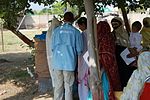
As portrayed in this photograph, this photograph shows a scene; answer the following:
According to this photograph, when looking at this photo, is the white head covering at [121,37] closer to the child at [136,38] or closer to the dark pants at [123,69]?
the child at [136,38]

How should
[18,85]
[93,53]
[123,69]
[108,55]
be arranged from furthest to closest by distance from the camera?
1. [18,85]
2. [123,69]
3. [108,55]
4. [93,53]

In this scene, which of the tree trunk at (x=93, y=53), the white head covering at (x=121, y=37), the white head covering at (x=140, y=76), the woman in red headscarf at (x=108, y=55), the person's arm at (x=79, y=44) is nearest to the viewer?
the white head covering at (x=140, y=76)

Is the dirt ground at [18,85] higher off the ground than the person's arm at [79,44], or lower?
lower

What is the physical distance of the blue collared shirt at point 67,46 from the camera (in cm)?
608

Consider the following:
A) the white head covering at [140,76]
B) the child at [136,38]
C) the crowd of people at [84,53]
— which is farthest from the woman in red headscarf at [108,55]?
the white head covering at [140,76]

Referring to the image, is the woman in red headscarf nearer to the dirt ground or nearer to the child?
the child

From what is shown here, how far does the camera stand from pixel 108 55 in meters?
5.68

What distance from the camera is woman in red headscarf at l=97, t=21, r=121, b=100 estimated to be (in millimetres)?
5684

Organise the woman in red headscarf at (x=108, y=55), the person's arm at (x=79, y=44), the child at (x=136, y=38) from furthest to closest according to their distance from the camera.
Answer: the child at (x=136, y=38) < the person's arm at (x=79, y=44) < the woman in red headscarf at (x=108, y=55)

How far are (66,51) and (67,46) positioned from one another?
0.08 metres

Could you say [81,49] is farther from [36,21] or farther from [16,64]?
[36,21]

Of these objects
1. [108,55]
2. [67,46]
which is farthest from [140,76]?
[67,46]

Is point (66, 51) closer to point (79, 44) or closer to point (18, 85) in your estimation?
point (79, 44)

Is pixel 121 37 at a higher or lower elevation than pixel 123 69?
higher
